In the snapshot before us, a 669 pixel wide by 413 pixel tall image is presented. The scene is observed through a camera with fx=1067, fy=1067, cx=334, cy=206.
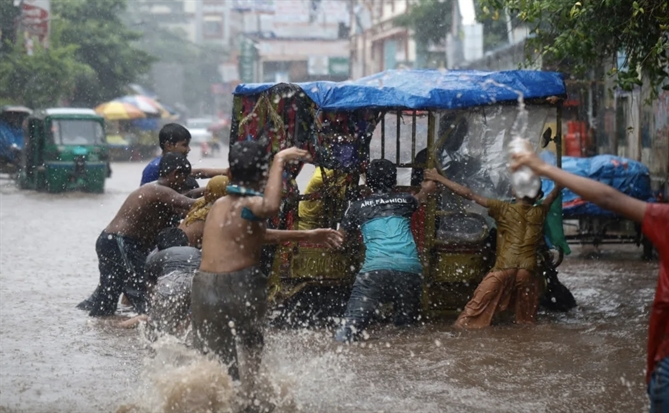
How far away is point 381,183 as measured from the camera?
335 inches

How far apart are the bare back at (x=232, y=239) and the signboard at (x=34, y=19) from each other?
3081 cm

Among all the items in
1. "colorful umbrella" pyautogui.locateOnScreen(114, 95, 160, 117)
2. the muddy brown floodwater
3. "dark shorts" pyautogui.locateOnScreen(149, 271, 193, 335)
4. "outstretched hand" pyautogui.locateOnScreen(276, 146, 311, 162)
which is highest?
"colorful umbrella" pyautogui.locateOnScreen(114, 95, 160, 117)

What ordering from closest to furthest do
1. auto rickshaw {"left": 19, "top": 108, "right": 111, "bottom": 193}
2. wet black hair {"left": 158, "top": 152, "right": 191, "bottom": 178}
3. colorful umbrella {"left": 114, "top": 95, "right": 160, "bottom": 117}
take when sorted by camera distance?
wet black hair {"left": 158, "top": 152, "right": 191, "bottom": 178} < auto rickshaw {"left": 19, "top": 108, "right": 111, "bottom": 193} < colorful umbrella {"left": 114, "top": 95, "right": 160, "bottom": 117}

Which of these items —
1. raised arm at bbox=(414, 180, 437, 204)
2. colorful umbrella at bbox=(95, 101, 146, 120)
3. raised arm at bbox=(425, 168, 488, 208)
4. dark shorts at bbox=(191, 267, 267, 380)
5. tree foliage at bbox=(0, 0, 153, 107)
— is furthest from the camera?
colorful umbrella at bbox=(95, 101, 146, 120)

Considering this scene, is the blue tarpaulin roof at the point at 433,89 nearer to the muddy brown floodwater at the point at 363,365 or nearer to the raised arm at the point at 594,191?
the muddy brown floodwater at the point at 363,365

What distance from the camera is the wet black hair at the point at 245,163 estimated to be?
5426mm

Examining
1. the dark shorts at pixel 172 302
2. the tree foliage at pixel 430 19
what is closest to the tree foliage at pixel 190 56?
the tree foliage at pixel 430 19

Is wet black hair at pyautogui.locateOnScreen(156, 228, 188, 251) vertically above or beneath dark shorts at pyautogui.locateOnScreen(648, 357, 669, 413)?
above

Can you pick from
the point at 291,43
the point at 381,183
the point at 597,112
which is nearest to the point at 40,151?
the point at 597,112

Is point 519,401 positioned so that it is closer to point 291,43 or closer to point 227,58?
point 291,43

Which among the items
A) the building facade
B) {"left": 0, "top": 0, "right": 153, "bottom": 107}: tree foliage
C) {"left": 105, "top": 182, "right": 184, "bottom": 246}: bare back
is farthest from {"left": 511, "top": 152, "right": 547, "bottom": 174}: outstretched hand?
the building facade

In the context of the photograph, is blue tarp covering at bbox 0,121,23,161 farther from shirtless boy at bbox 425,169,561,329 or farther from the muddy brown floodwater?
shirtless boy at bbox 425,169,561,329

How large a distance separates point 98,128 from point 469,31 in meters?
12.9

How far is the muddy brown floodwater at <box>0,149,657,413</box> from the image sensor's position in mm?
6168
